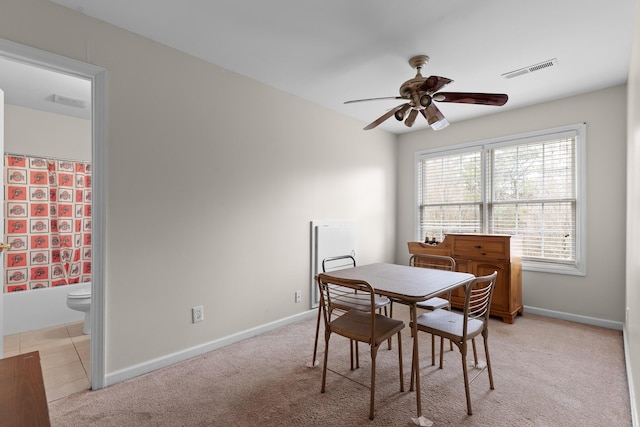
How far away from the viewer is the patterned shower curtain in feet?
11.2

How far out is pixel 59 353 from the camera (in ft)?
9.13

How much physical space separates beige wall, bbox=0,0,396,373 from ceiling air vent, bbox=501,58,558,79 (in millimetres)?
1923

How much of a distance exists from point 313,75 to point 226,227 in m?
1.65

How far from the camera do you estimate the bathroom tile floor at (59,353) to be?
222 cm

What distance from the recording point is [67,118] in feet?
12.4

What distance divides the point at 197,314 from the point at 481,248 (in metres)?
3.07

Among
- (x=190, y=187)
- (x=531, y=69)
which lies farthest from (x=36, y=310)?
(x=531, y=69)

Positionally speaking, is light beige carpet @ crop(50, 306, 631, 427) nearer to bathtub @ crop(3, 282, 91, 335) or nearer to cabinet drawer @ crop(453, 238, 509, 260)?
cabinet drawer @ crop(453, 238, 509, 260)

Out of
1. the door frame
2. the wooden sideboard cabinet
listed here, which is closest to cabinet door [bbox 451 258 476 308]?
the wooden sideboard cabinet

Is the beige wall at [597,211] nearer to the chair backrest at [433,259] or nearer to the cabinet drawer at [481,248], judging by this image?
the cabinet drawer at [481,248]

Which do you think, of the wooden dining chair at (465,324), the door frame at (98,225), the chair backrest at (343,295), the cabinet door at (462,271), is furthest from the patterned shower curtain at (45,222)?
the cabinet door at (462,271)

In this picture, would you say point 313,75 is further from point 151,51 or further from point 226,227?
point 226,227

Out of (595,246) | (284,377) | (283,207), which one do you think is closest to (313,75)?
(283,207)

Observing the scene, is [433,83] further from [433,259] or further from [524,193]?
[524,193]
